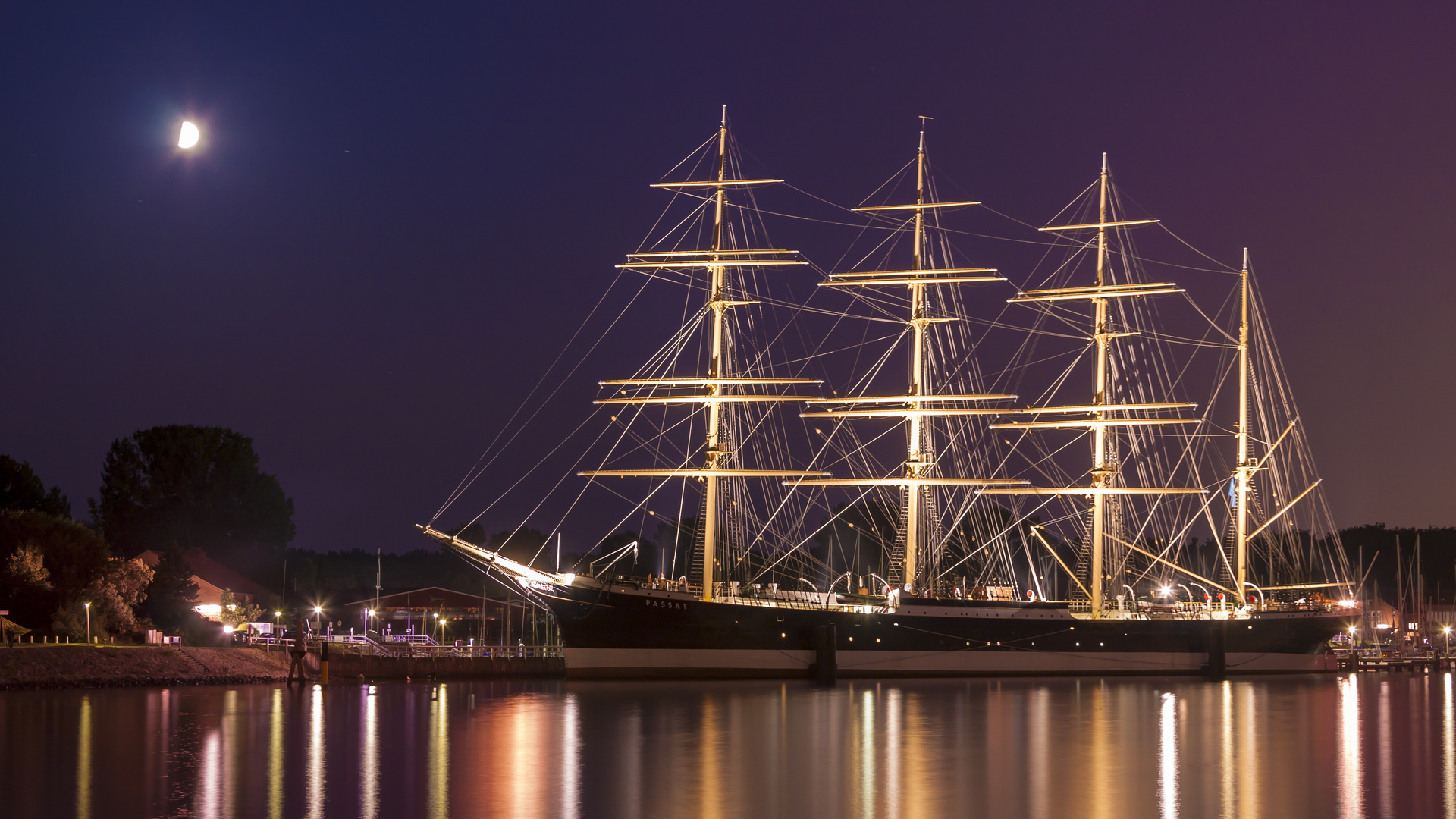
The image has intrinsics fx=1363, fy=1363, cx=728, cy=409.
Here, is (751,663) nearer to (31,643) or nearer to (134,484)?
(31,643)

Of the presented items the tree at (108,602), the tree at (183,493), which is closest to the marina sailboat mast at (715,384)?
the tree at (108,602)

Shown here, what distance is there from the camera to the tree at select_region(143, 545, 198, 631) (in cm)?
6569

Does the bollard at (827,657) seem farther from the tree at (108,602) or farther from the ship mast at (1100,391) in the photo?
the tree at (108,602)

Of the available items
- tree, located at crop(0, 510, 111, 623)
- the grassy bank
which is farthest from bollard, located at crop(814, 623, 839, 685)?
tree, located at crop(0, 510, 111, 623)

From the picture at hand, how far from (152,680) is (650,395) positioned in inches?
953

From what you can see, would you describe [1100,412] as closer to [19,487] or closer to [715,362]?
[715,362]

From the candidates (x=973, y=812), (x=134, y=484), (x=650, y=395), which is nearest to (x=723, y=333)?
(x=650, y=395)

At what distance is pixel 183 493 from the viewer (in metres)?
97.7

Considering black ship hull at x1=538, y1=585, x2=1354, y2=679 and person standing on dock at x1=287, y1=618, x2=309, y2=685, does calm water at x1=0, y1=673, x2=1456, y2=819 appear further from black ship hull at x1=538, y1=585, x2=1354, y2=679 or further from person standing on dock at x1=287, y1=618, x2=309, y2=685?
black ship hull at x1=538, y1=585, x2=1354, y2=679

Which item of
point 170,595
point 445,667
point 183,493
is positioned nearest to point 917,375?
point 445,667

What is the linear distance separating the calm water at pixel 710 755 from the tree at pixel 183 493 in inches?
1957

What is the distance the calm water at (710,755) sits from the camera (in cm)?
2466

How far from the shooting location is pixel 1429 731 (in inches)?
1629

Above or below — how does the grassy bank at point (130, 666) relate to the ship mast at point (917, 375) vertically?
below
